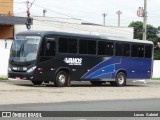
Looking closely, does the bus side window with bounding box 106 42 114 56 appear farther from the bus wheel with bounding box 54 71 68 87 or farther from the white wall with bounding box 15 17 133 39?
the white wall with bounding box 15 17 133 39

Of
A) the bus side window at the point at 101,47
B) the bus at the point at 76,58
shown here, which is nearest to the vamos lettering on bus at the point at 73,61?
the bus at the point at 76,58

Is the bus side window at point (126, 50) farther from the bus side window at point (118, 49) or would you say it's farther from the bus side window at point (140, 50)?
the bus side window at point (140, 50)

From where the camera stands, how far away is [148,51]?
36000mm

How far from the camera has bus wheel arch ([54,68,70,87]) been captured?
2978 cm

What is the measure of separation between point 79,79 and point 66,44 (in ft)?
8.37

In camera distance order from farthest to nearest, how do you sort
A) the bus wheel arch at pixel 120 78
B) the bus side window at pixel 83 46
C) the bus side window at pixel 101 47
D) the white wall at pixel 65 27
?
the white wall at pixel 65 27, the bus wheel arch at pixel 120 78, the bus side window at pixel 101 47, the bus side window at pixel 83 46

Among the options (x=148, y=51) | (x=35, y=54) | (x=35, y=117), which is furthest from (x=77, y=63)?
(x=35, y=117)

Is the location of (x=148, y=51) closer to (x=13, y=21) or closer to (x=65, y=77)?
(x=65, y=77)

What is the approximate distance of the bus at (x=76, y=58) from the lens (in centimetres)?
2875

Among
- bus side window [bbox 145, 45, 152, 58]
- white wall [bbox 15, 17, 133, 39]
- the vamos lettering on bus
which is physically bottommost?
the vamos lettering on bus

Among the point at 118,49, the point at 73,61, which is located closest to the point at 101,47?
the point at 118,49

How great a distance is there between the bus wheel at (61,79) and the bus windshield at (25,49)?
2134 millimetres

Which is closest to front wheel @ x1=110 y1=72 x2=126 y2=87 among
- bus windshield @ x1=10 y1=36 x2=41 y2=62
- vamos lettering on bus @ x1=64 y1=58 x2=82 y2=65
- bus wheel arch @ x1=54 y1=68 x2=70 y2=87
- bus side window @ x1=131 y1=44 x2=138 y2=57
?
bus side window @ x1=131 y1=44 x2=138 y2=57

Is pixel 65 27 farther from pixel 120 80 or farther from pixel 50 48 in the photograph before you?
pixel 50 48
